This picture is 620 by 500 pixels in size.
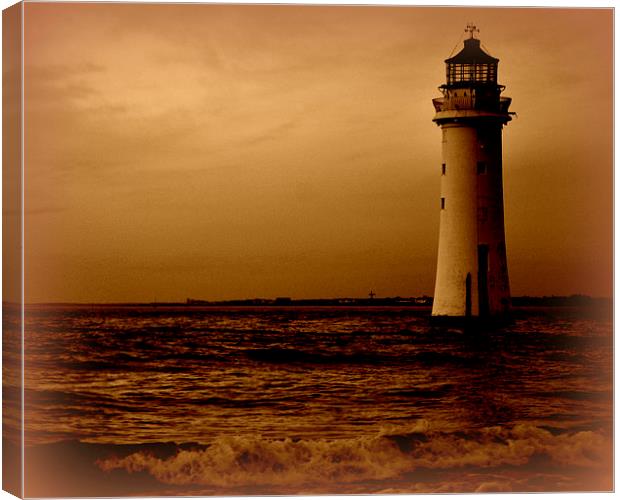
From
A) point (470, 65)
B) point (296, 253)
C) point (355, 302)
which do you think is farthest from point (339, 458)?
point (470, 65)

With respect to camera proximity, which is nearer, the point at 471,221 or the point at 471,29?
the point at 471,29

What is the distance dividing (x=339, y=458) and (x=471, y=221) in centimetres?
220

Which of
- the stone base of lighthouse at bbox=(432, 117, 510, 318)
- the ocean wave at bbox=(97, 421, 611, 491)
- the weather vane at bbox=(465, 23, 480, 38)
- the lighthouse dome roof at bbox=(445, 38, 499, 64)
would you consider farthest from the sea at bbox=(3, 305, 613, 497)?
the weather vane at bbox=(465, 23, 480, 38)

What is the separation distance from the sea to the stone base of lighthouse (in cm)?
40

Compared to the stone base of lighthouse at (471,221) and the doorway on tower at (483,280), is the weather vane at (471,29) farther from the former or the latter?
the doorway on tower at (483,280)

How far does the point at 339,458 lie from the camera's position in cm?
1099

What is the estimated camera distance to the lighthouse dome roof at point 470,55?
442 inches

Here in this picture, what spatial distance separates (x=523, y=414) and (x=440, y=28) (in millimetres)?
2917

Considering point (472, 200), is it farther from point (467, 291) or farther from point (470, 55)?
point (470, 55)

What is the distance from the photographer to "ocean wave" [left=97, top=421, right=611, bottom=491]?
10922mm

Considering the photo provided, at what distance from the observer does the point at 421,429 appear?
36.4ft

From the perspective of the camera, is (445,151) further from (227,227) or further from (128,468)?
(128,468)

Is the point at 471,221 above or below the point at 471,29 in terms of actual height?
below

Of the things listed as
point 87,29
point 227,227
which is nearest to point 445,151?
point 227,227
